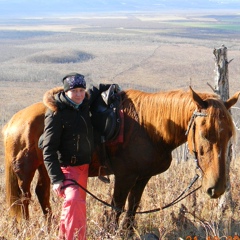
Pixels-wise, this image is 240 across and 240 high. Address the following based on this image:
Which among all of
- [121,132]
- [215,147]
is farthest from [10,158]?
[215,147]

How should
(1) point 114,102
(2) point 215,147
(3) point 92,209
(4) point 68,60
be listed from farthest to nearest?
(4) point 68,60
(3) point 92,209
(1) point 114,102
(2) point 215,147

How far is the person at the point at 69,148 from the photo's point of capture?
12.4ft

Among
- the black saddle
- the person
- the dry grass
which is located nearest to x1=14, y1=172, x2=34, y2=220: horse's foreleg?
the dry grass

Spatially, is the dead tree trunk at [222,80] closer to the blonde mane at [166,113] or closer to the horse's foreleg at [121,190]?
the blonde mane at [166,113]

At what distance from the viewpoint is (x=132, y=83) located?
32250 millimetres

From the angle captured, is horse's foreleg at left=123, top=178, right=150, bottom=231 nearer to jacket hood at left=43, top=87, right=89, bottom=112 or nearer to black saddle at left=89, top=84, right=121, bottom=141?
black saddle at left=89, top=84, right=121, bottom=141

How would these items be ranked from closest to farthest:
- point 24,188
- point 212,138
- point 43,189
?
1. point 212,138
2. point 24,188
3. point 43,189

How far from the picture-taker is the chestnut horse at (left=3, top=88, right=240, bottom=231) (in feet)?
12.2

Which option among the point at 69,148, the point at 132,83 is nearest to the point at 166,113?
the point at 69,148

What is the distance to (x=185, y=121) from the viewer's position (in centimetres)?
405

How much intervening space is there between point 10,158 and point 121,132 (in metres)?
1.23

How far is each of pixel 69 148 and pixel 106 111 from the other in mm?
603

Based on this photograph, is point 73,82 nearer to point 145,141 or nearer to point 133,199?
point 145,141

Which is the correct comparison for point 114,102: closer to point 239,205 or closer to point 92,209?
point 92,209
